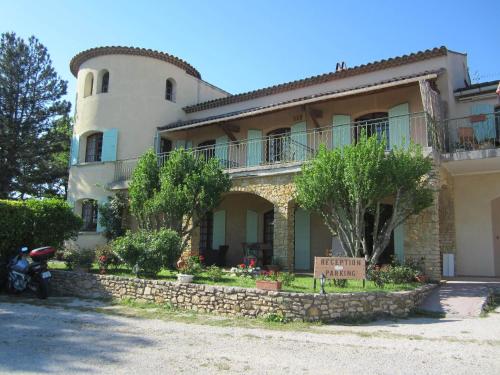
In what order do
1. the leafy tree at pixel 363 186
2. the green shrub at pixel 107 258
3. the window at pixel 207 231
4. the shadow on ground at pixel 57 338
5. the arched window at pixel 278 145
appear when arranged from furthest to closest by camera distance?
the window at pixel 207 231
the arched window at pixel 278 145
the green shrub at pixel 107 258
the leafy tree at pixel 363 186
the shadow on ground at pixel 57 338

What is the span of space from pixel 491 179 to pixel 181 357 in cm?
1145

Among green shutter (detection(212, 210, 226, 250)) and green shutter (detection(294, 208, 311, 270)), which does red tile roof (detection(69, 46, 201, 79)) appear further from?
green shutter (detection(294, 208, 311, 270))

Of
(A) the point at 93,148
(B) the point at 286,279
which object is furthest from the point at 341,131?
(A) the point at 93,148

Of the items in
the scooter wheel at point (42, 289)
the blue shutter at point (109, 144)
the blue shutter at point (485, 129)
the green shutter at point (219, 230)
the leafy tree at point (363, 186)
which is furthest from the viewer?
the blue shutter at point (109, 144)

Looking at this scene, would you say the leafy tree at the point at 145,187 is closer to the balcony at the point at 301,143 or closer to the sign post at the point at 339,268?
the balcony at the point at 301,143

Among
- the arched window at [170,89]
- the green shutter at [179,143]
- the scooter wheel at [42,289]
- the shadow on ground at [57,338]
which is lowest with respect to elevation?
the shadow on ground at [57,338]

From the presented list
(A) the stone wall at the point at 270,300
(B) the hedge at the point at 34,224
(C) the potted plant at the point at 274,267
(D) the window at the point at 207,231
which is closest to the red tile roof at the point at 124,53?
(D) the window at the point at 207,231

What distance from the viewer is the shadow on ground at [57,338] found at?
5242 mm

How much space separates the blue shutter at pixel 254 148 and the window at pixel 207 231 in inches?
125

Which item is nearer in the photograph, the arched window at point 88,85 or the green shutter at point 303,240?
the green shutter at point 303,240

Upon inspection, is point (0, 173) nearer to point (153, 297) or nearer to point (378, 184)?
point (153, 297)

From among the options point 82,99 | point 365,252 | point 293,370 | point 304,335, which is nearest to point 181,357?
point 293,370

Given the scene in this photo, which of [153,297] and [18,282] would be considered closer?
[153,297]

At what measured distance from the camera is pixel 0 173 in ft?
73.1
